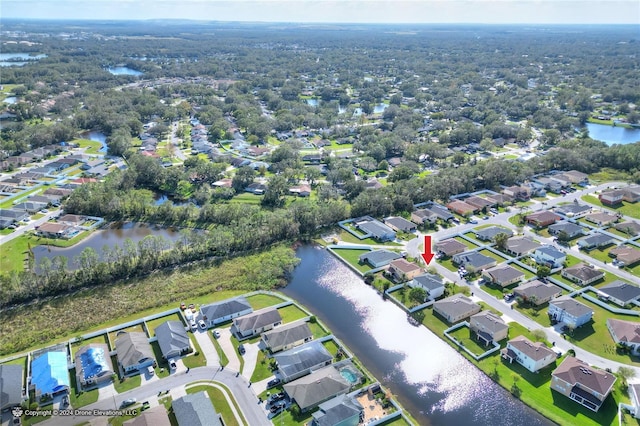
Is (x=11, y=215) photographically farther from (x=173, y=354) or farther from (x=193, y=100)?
(x=193, y=100)

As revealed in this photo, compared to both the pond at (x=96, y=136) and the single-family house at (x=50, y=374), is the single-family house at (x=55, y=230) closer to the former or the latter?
the single-family house at (x=50, y=374)

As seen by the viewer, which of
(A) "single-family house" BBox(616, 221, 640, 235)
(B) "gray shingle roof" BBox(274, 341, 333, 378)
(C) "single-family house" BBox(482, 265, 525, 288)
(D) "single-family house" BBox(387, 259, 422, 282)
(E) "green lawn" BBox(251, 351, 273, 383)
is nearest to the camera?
(B) "gray shingle roof" BBox(274, 341, 333, 378)

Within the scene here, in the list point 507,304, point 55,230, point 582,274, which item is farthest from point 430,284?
point 55,230

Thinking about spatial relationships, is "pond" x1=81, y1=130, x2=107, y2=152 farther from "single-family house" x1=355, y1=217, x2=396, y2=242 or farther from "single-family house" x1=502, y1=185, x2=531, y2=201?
"single-family house" x1=502, y1=185, x2=531, y2=201

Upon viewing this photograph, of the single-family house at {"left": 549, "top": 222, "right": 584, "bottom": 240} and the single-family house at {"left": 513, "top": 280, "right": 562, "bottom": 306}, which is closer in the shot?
the single-family house at {"left": 513, "top": 280, "right": 562, "bottom": 306}

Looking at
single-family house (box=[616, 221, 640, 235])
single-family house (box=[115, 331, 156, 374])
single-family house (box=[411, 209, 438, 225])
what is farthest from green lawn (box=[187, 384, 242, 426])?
single-family house (box=[616, 221, 640, 235])

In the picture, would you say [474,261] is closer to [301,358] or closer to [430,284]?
[430,284]

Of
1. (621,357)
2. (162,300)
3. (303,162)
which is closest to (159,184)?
(303,162)
